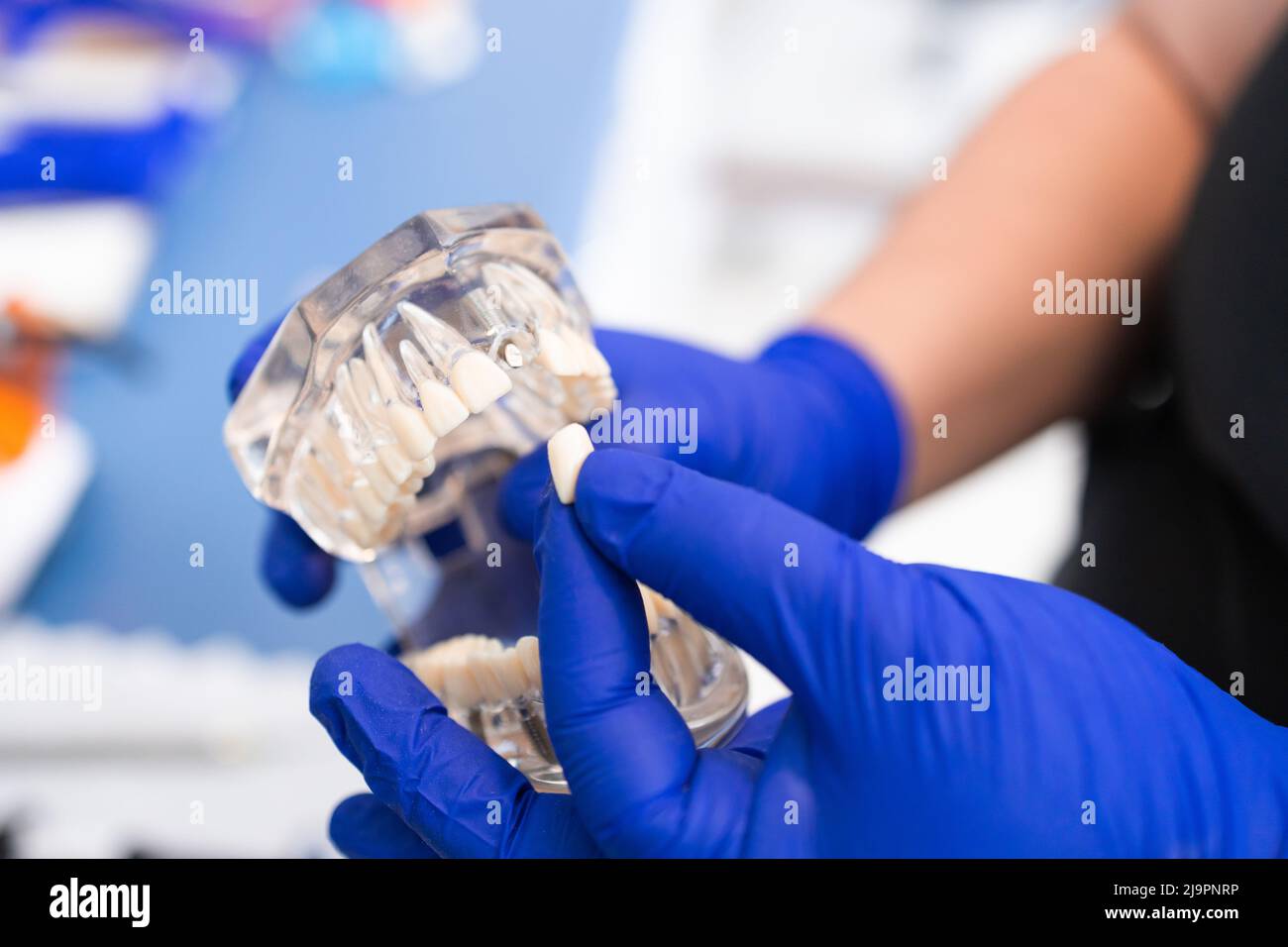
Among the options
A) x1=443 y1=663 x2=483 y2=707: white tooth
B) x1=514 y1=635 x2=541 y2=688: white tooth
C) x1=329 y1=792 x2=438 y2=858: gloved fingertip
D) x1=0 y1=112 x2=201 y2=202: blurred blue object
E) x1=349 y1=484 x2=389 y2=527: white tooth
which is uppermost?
x1=0 y1=112 x2=201 y2=202: blurred blue object

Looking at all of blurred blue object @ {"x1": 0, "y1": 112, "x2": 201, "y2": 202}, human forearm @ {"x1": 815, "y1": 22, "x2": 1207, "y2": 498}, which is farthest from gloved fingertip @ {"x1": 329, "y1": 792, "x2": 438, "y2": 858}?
blurred blue object @ {"x1": 0, "y1": 112, "x2": 201, "y2": 202}

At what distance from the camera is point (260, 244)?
1.25m

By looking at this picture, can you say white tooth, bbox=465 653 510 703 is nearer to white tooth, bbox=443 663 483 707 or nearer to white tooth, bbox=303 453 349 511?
white tooth, bbox=443 663 483 707

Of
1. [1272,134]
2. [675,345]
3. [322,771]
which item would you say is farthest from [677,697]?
[1272,134]

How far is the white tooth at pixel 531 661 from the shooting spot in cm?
61

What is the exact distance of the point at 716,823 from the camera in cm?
51

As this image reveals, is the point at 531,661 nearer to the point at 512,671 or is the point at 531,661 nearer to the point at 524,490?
the point at 512,671

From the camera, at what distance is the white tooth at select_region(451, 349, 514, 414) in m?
0.56

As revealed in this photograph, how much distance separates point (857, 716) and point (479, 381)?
244 millimetres

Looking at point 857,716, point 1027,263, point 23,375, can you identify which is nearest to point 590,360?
point 857,716

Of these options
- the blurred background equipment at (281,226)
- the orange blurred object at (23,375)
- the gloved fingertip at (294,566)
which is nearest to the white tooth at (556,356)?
the gloved fingertip at (294,566)

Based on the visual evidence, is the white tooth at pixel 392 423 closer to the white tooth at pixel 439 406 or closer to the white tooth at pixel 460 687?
the white tooth at pixel 439 406

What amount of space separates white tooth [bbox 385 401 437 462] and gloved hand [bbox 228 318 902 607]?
4.3 inches
